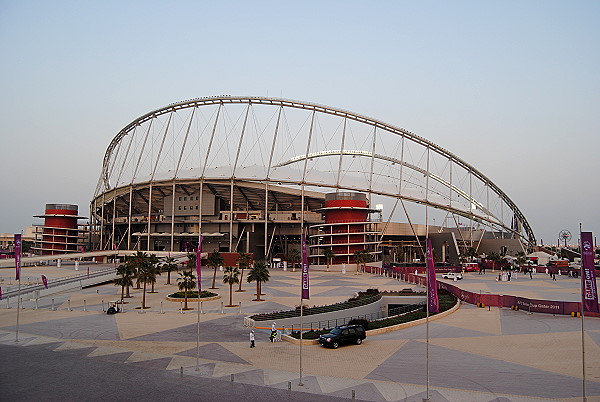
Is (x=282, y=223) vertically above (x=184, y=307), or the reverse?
(x=282, y=223)

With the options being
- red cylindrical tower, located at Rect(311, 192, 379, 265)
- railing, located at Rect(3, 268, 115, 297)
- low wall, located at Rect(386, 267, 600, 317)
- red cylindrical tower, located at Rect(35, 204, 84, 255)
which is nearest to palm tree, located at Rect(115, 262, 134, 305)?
railing, located at Rect(3, 268, 115, 297)

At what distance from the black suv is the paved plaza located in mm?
559

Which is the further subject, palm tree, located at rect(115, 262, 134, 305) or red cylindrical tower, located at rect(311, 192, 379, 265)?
red cylindrical tower, located at rect(311, 192, 379, 265)

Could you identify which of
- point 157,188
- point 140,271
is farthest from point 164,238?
point 140,271

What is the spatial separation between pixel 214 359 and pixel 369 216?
80.7 m

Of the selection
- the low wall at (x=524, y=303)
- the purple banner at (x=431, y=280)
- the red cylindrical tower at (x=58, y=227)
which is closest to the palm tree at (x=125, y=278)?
the purple banner at (x=431, y=280)

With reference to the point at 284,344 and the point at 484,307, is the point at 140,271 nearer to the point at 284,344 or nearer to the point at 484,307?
the point at 284,344

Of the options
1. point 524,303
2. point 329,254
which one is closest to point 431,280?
point 524,303

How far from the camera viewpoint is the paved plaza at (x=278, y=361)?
17672mm

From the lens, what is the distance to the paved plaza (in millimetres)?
17672

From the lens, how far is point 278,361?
22.6 meters

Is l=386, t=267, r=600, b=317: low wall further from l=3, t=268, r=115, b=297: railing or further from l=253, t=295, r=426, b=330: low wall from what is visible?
l=3, t=268, r=115, b=297: railing

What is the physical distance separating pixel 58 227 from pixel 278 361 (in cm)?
10898

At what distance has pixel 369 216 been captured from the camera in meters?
101
